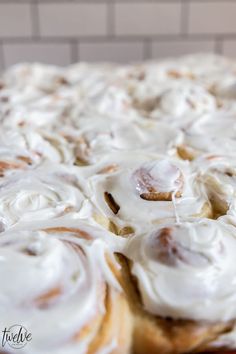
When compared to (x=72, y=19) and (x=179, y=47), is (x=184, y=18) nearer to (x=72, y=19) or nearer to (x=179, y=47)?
(x=179, y=47)

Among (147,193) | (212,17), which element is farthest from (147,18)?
(147,193)

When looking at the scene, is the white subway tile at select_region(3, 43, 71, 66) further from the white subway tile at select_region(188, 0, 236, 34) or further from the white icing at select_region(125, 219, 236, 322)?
the white icing at select_region(125, 219, 236, 322)

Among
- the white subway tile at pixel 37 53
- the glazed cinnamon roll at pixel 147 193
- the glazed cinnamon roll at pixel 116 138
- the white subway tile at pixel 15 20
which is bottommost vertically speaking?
the white subway tile at pixel 37 53

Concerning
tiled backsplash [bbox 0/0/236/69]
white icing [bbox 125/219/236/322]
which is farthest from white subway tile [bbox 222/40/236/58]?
white icing [bbox 125/219/236/322]

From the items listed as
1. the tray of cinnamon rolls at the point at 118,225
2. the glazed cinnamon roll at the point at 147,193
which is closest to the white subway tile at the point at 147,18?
the tray of cinnamon rolls at the point at 118,225

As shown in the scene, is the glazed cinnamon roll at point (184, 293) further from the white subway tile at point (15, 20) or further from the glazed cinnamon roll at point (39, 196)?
the white subway tile at point (15, 20)

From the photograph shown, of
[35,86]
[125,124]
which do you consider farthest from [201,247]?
[35,86]
